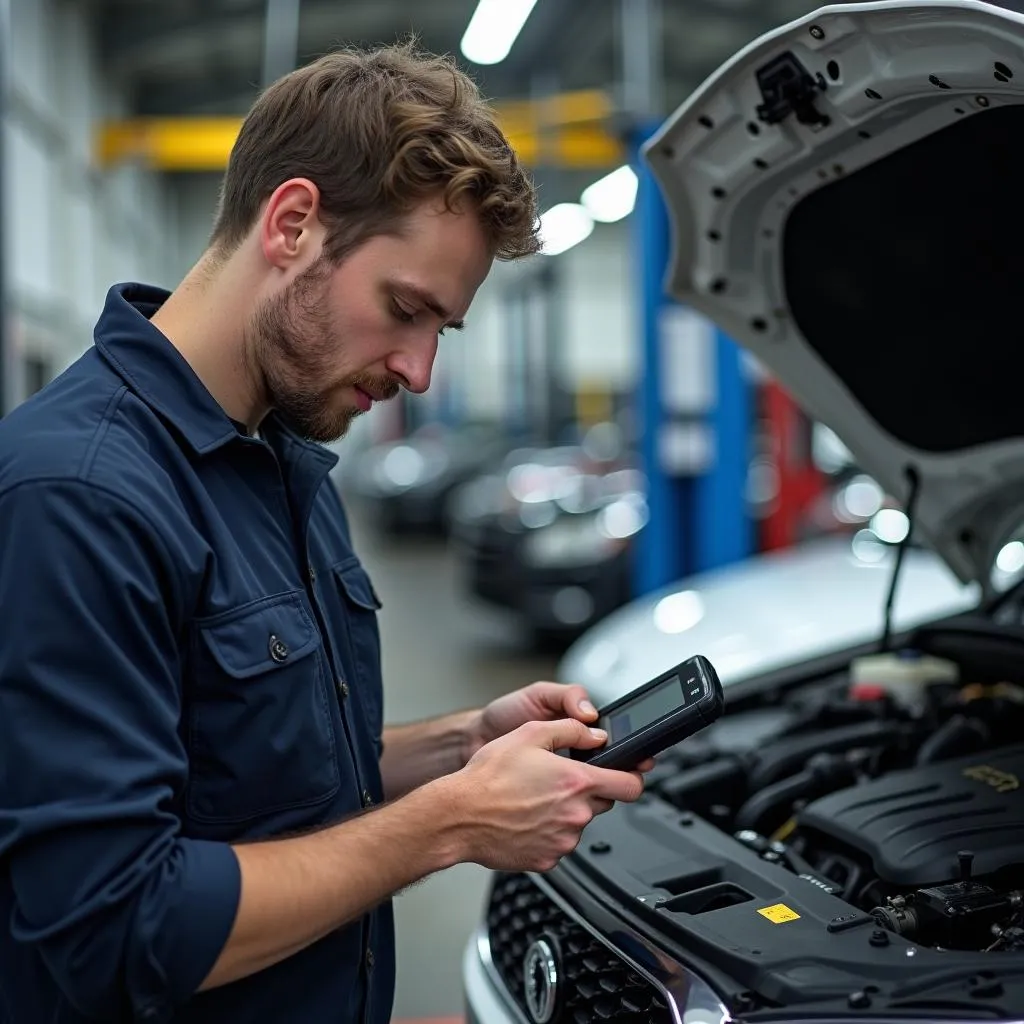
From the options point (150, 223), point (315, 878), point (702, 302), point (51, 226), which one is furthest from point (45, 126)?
point (315, 878)

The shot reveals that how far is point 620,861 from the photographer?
1676mm

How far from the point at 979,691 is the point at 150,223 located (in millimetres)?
19104

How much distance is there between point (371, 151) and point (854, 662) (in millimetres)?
1639

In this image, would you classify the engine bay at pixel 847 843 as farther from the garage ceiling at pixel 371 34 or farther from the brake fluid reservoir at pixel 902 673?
the garage ceiling at pixel 371 34

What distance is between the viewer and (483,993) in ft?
5.68

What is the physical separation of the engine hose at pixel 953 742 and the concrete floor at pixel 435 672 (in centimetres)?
98

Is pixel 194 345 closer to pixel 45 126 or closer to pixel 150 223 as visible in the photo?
pixel 45 126

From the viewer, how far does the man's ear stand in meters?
1.25

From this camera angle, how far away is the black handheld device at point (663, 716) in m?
1.37

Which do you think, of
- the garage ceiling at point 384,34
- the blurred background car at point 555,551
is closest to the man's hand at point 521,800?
the blurred background car at point 555,551

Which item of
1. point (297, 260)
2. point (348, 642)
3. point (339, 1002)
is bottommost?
point (339, 1002)

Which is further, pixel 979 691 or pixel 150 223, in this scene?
pixel 150 223

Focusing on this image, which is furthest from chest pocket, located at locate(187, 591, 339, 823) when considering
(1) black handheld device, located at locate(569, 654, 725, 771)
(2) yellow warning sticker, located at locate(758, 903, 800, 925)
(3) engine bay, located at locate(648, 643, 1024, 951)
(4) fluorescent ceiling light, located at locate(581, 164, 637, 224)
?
(4) fluorescent ceiling light, located at locate(581, 164, 637, 224)

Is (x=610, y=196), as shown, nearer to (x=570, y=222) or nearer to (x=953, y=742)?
(x=570, y=222)
